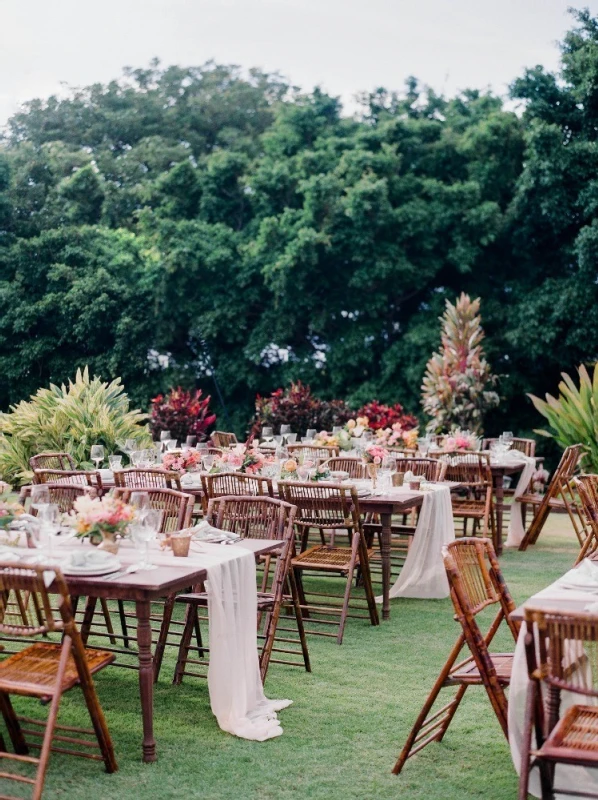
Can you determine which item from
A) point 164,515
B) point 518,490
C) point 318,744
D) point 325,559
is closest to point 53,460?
point 325,559

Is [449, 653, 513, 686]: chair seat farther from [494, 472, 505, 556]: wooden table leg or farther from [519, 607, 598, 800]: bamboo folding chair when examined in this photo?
[494, 472, 505, 556]: wooden table leg

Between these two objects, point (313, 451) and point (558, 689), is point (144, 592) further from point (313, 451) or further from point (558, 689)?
point (313, 451)

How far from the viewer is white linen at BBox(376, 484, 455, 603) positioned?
7312 mm

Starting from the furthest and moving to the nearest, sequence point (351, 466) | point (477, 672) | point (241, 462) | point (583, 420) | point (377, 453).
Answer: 1. point (583, 420)
2. point (351, 466)
3. point (377, 453)
4. point (241, 462)
5. point (477, 672)

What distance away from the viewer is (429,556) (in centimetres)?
741

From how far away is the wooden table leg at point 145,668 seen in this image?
391cm

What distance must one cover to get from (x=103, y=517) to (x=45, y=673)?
0.71 m

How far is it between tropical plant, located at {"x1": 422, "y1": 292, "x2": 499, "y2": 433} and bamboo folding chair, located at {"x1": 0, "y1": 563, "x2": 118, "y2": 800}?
10470 mm

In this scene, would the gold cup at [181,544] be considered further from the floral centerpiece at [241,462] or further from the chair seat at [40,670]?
the floral centerpiece at [241,462]

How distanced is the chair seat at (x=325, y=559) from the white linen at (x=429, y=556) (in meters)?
0.82

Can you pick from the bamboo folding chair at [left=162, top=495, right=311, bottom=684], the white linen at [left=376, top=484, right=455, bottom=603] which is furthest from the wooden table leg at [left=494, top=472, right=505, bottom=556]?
the bamboo folding chair at [left=162, top=495, right=311, bottom=684]

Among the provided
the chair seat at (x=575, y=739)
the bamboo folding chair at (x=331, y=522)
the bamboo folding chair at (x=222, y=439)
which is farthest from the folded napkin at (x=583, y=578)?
the bamboo folding chair at (x=222, y=439)

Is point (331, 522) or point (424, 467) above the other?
point (424, 467)

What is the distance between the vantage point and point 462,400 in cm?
1417
